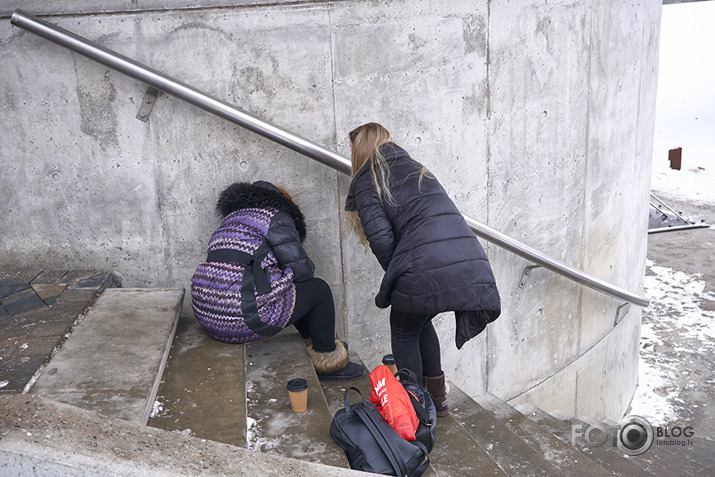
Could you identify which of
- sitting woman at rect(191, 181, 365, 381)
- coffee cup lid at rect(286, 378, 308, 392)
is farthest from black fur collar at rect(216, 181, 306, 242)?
coffee cup lid at rect(286, 378, 308, 392)

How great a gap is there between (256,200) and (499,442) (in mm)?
1798

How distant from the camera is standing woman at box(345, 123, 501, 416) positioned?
3.10 m

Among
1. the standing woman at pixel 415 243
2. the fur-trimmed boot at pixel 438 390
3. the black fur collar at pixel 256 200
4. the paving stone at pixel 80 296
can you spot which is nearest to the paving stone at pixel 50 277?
the paving stone at pixel 80 296

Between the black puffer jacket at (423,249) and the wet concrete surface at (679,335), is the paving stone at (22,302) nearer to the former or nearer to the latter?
the black puffer jacket at (423,249)

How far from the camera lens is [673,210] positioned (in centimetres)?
1166

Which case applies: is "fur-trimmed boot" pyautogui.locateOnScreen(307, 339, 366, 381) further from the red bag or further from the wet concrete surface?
the wet concrete surface

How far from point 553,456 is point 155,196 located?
2.57 meters

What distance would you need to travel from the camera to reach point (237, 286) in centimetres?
343

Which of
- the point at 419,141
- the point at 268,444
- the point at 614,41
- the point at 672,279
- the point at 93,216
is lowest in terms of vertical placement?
the point at 672,279

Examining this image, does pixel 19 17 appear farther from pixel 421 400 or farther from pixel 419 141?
pixel 421 400

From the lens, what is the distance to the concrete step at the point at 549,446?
11.8 feet

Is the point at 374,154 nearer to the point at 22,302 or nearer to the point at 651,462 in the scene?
the point at 22,302

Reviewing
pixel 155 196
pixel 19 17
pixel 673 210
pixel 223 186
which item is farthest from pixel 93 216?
pixel 673 210

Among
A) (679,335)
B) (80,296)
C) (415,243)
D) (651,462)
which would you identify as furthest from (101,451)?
(679,335)
